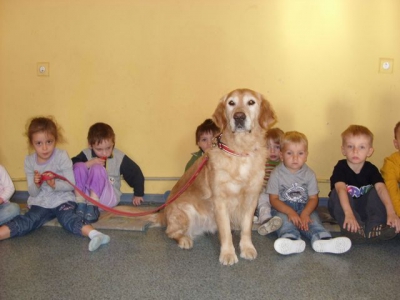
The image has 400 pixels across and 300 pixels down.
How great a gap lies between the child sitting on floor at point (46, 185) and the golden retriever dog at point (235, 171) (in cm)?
86

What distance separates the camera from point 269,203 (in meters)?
2.91

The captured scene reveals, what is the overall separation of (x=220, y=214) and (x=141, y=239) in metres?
0.65

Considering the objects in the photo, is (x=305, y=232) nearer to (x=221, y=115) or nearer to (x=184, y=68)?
(x=221, y=115)

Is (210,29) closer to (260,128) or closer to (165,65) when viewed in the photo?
(165,65)

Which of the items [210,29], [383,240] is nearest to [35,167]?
[210,29]

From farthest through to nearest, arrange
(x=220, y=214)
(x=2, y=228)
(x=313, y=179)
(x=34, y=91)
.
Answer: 1. (x=34, y=91)
2. (x=313, y=179)
3. (x=2, y=228)
4. (x=220, y=214)

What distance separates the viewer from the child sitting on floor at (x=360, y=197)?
2416mm

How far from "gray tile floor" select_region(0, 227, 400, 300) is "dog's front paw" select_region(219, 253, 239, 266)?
4cm

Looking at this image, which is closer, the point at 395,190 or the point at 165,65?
the point at 395,190

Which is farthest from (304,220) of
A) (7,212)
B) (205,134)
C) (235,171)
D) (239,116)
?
(7,212)

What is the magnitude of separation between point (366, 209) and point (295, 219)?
0.55 meters

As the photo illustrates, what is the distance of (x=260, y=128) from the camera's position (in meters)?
2.47

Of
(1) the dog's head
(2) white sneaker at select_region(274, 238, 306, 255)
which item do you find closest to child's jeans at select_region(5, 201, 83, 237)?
(1) the dog's head

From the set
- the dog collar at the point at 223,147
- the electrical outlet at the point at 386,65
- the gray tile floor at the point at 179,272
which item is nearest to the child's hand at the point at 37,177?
the gray tile floor at the point at 179,272
